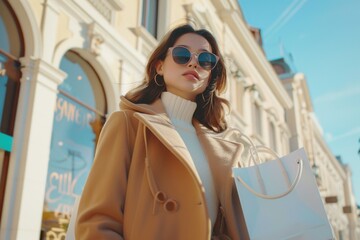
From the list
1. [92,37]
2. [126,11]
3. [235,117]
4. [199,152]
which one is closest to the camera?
[199,152]

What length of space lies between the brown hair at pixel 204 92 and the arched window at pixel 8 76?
3.00 meters

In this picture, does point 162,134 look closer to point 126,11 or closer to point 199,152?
point 199,152

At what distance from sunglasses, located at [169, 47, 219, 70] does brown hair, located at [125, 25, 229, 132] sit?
144 mm

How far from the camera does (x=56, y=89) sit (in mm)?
4906

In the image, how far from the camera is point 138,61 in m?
6.87

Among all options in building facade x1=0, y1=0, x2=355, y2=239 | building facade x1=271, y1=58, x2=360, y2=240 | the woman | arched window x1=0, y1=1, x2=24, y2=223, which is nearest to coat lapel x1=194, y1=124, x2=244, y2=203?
the woman

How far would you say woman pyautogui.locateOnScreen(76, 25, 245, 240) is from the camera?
1.30 meters

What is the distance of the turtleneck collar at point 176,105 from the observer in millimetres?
1730

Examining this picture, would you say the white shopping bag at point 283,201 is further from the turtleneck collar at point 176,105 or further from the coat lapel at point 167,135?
the turtleneck collar at point 176,105

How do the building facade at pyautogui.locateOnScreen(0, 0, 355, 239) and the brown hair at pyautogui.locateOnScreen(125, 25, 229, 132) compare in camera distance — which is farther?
the building facade at pyautogui.locateOnScreen(0, 0, 355, 239)

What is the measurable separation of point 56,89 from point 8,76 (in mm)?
598

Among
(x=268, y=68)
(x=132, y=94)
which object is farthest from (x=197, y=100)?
(x=268, y=68)

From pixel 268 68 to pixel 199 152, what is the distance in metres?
15.5

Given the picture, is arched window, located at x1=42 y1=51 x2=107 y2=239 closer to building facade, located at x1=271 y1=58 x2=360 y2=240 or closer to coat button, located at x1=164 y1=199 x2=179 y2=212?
coat button, located at x1=164 y1=199 x2=179 y2=212
